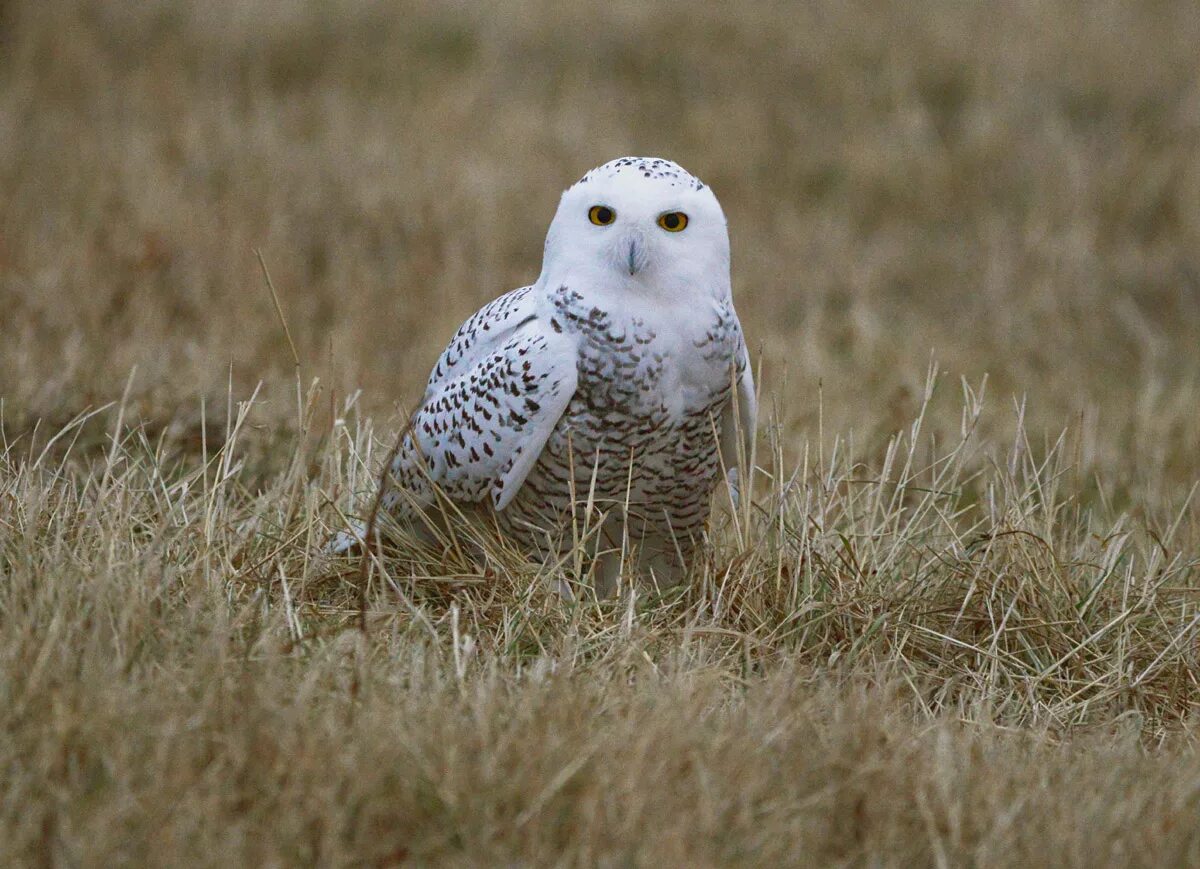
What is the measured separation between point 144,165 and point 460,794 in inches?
227

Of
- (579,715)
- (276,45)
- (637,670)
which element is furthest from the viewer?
(276,45)

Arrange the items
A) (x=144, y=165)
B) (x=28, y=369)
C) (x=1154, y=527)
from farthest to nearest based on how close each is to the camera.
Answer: (x=144, y=165) < (x=28, y=369) < (x=1154, y=527)

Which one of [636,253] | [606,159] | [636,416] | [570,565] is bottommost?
[570,565]

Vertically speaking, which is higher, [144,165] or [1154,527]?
[144,165]

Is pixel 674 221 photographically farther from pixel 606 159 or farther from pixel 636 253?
pixel 606 159

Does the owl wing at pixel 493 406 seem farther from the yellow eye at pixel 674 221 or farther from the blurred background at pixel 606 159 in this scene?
the blurred background at pixel 606 159

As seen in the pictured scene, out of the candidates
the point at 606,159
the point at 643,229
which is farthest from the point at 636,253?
the point at 606,159

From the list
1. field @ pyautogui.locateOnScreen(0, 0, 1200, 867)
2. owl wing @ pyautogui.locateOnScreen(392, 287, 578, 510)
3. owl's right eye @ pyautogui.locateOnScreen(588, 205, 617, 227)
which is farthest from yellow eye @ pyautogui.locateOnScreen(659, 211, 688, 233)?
field @ pyautogui.locateOnScreen(0, 0, 1200, 867)

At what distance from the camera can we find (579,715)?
233 centimetres

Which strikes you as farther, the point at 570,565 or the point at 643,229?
the point at 570,565

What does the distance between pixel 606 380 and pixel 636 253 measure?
27 centimetres

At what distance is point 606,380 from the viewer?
2.93 m

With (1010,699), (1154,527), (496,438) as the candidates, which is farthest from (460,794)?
(1154,527)

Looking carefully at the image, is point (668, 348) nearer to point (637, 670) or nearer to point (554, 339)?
point (554, 339)
